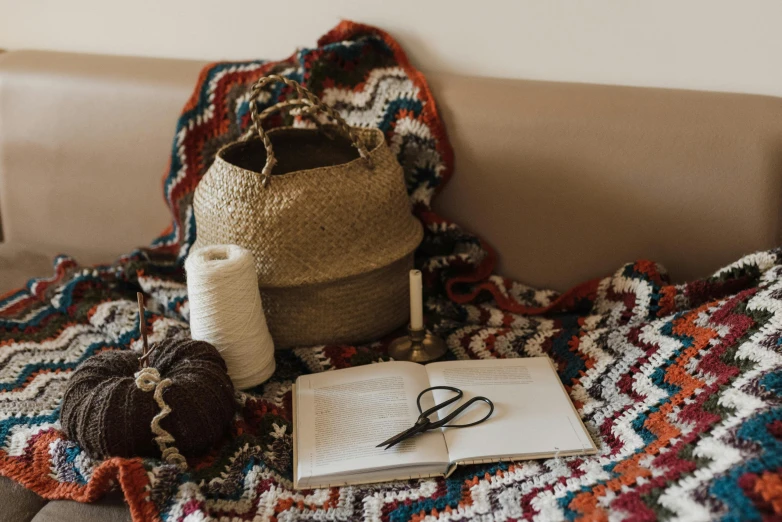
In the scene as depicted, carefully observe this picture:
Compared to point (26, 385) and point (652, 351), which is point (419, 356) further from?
point (26, 385)

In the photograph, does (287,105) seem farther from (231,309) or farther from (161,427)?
(161,427)

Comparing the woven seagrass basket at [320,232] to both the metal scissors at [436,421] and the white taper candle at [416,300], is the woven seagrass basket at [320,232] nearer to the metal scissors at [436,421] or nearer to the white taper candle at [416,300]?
the white taper candle at [416,300]

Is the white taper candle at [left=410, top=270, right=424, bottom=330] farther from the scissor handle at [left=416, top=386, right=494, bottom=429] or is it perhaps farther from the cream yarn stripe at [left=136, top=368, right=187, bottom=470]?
the cream yarn stripe at [left=136, top=368, right=187, bottom=470]

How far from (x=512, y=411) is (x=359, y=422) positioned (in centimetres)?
22

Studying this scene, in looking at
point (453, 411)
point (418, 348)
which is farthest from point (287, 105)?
point (453, 411)

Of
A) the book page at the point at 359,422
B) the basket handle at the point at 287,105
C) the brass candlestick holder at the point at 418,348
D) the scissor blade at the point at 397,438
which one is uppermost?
the basket handle at the point at 287,105

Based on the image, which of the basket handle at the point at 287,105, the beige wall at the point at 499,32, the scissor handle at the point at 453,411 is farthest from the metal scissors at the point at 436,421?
the beige wall at the point at 499,32

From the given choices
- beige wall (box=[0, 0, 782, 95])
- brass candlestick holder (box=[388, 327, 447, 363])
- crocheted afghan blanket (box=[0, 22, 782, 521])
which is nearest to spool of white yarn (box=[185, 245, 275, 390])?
crocheted afghan blanket (box=[0, 22, 782, 521])

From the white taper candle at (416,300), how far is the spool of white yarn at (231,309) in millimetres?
245

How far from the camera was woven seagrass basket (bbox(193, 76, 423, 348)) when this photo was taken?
1188 millimetres

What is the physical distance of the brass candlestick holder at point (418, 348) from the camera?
4.12ft

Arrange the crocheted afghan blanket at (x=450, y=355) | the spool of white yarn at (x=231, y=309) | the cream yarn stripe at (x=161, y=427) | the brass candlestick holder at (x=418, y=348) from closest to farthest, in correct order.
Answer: the crocheted afghan blanket at (x=450, y=355), the cream yarn stripe at (x=161, y=427), the spool of white yarn at (x=231, y=309), the brass candlestick holder at (x=418, y=348)

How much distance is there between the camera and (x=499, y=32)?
141cm

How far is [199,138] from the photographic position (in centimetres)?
150
